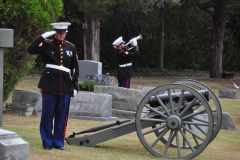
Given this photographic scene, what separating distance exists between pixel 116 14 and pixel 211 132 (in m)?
23.6

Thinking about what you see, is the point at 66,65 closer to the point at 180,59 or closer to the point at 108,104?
the point at 108,104

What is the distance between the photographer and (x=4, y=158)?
6422 millimetres

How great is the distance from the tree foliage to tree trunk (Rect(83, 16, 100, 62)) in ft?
51.5

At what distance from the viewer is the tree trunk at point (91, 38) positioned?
2895cm

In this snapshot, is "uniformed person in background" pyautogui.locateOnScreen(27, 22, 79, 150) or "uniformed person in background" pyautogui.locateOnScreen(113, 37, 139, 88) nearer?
"uniformed person in background" pyautogui.locateOnScreen(27, 22, 79, 150)

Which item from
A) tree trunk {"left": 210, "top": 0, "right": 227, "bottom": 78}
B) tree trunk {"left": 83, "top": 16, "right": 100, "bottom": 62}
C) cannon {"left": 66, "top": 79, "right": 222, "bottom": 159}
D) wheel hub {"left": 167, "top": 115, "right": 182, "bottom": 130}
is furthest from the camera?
tree trunk {"left": 210, "top": 0, "right": 227, "bottom": 78}

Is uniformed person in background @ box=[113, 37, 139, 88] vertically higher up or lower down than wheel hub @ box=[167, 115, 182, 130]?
higher up

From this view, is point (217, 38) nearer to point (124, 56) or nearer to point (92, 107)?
point (124, 56)

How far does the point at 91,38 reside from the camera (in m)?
29.5

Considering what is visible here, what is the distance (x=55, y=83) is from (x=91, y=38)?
20.9 metres

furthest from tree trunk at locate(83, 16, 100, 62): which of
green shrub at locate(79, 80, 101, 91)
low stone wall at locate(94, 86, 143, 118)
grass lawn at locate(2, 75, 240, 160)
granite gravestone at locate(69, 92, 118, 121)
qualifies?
grass lawn at locate(2, 75, 240, 160)

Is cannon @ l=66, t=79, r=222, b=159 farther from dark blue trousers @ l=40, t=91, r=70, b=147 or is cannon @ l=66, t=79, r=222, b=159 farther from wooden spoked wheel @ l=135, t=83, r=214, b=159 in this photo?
dark blue trousers @ l=40, t=91, r=70, b=147

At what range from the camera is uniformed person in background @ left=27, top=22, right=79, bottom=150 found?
28.5 feet

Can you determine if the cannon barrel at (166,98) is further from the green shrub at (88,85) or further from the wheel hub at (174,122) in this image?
the green shrub at (88,85)
